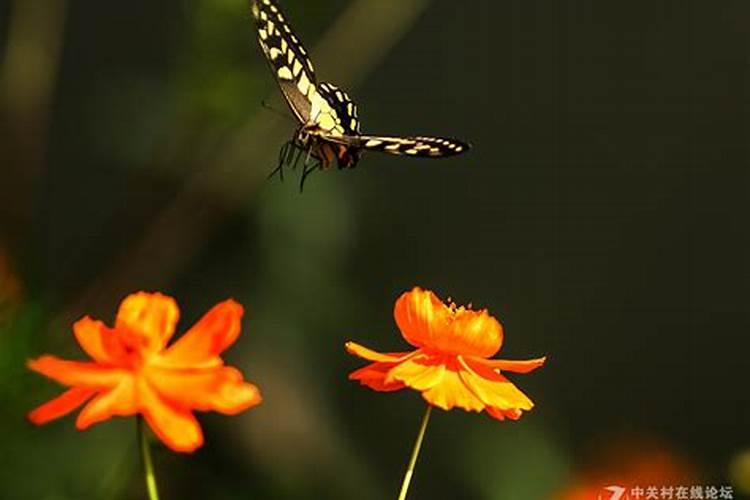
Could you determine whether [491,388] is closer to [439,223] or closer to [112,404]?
[112,404]

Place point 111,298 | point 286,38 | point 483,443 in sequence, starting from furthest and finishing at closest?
point 483,443 → point 111,298 → point 286,38

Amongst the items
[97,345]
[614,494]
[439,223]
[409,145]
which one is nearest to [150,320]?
[97,345]

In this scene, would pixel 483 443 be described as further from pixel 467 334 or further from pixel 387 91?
pixel 467 334

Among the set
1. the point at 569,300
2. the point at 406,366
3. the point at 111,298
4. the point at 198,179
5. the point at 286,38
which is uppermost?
the point at 569,300

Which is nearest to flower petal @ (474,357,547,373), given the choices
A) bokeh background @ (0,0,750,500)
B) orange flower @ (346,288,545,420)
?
orange flower @ (346,288,545,420)

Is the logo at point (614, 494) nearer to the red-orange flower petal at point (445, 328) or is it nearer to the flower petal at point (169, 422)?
→ the red-orange flower petal at point (445, 328)

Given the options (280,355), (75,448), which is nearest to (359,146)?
(75,448)
